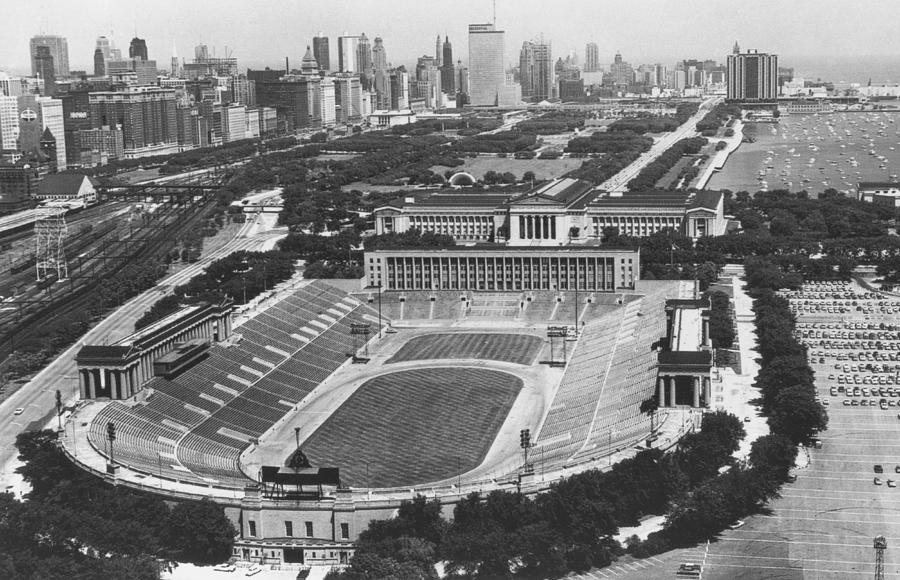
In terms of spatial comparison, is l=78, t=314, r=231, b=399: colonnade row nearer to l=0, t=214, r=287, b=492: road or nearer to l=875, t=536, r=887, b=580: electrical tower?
l=0, t=214, r=287, b=492: road

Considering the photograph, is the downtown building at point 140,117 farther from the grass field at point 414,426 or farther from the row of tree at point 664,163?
the grass field at point 414,426

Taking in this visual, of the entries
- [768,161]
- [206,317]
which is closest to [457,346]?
[206,317]

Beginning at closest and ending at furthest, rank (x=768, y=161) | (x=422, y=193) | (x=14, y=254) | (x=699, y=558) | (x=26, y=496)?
(x=699, y=558) → (x=26, y=496) → (x=14, y=254) → (x=422, y=193) → (x=768, y=161)

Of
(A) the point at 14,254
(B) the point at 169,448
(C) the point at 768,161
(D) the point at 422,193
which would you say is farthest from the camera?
(C) the point at 768,161

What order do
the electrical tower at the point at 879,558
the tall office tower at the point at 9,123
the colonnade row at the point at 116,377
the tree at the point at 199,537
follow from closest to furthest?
the electrical tower at the point at 879,558 < the tree at the point at 199,537 < the colonnade row at the point at 116,377 < the tall office tower at the point at 9,123

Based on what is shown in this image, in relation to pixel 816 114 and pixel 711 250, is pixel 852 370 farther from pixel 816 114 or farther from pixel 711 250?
pixel 816 114

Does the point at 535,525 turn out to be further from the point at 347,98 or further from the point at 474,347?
the point at 347,98

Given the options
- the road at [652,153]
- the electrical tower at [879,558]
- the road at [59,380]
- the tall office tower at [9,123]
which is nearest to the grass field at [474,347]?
the road at [59,380]

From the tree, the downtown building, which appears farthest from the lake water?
the tree
